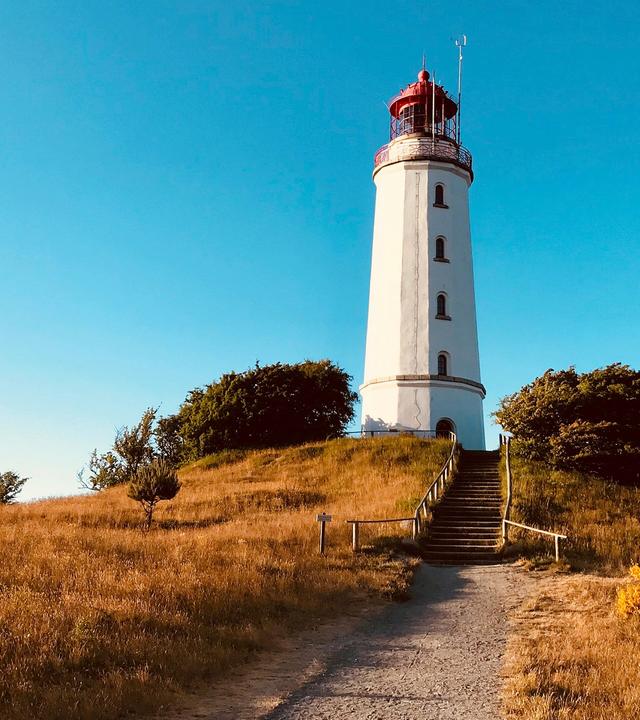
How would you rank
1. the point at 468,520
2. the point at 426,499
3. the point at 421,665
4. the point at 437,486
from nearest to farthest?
the point at 421,665 → the point at 468,520 → the point at 426,499 → the point at 437,486

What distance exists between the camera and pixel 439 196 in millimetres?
37906

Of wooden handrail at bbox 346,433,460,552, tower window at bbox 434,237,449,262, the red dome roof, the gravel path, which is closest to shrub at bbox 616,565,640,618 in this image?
the gravel path

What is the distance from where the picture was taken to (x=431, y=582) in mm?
16125

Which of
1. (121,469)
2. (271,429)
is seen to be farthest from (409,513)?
(121,469)

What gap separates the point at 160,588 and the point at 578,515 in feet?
48.8

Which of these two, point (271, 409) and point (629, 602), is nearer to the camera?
point (629, 602)

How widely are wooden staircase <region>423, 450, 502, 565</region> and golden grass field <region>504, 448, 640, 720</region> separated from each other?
0.78m

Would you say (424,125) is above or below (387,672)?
above

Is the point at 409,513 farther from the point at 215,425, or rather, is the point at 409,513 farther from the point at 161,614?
the point at 215,425

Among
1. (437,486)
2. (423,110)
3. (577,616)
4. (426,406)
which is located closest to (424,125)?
(423,110)

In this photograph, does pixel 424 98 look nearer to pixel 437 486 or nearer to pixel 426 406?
pixel 426 406

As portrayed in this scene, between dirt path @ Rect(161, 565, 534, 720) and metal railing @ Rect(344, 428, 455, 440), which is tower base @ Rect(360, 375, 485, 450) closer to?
metal railing @ Rect(344, 428, 455, 440)

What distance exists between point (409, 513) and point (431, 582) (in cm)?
539

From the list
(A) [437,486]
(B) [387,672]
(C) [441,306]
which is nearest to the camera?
(B) [387,672]
